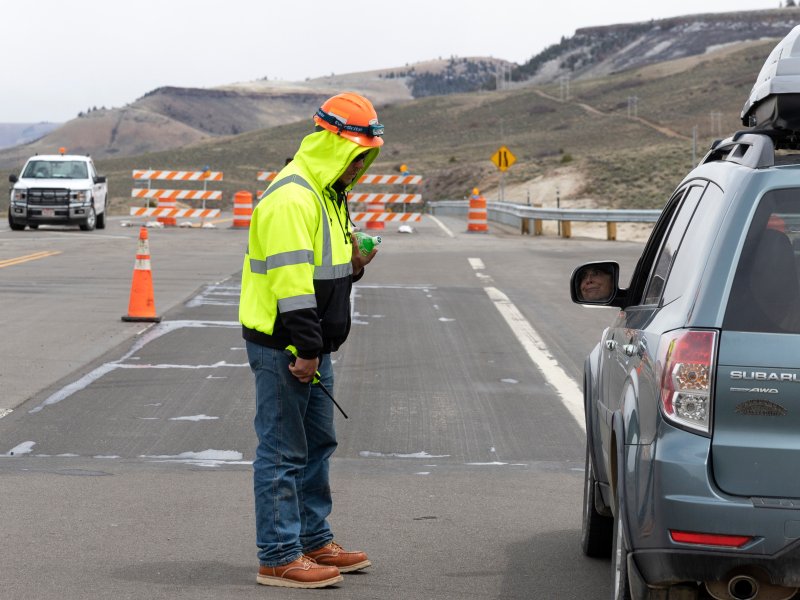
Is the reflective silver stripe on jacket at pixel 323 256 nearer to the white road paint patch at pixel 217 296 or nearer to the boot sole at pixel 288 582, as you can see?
the boot sole at pixel 288 582

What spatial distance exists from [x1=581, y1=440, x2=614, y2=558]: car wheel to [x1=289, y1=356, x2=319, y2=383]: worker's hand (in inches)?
51.3

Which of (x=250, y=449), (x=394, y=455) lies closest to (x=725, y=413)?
(x=394, y=455)

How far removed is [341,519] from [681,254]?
2.78m

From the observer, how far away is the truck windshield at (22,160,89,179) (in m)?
36.2

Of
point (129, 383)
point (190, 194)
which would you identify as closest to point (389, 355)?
point (129, 383)

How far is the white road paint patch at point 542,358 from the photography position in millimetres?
10250

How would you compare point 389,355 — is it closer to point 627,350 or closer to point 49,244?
point 627,350

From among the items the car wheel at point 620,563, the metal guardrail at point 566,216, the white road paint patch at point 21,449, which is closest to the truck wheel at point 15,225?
the metal guardrail at point 566,216

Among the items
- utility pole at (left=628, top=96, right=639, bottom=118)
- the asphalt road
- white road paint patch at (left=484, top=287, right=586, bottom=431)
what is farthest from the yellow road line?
utility pole at (left=628, top=96, right=639, bottom=118)

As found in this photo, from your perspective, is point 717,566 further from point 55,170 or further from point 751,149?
point 55,170

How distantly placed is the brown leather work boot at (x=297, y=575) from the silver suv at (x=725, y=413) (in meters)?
1.58

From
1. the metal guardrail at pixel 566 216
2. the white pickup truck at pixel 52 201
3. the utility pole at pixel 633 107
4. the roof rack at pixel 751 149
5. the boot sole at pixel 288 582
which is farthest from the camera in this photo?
the utility pole at pixel 633 107

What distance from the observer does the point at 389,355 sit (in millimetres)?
12617

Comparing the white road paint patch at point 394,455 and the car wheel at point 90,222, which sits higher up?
the white road paint patch at point 394,455
